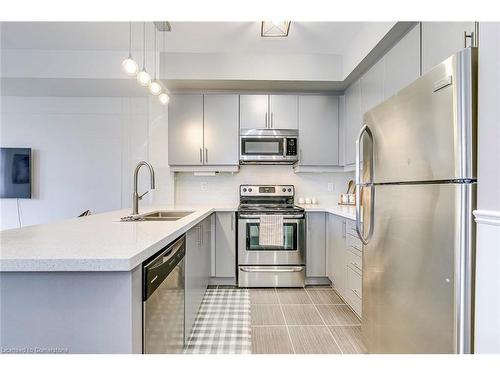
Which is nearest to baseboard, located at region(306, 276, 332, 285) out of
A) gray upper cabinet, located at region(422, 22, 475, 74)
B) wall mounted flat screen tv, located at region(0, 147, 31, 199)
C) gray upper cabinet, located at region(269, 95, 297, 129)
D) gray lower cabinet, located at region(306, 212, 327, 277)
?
gray lower cabinet, located at region(306, 212, 327, 277)

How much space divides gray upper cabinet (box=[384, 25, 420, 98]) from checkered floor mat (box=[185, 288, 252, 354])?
2151 millimetres

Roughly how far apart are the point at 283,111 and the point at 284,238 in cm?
148

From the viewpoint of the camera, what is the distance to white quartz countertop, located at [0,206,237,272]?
33.1 inches

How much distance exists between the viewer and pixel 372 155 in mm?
1592

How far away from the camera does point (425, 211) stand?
116 centimetres

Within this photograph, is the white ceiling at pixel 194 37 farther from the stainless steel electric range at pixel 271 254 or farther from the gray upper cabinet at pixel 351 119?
the stainless steel electric range at pixel 271 254

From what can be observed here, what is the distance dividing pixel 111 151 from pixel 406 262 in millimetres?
3564

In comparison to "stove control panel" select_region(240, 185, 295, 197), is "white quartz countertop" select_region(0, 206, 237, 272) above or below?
below

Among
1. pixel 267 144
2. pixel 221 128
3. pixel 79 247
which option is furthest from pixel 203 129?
pixel 79 247

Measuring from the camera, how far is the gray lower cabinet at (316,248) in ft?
9.96

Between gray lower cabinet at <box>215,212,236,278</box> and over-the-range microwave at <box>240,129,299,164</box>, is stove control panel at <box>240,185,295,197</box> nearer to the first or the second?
over-the-range microwave at <box>240,129,299,164</box>
